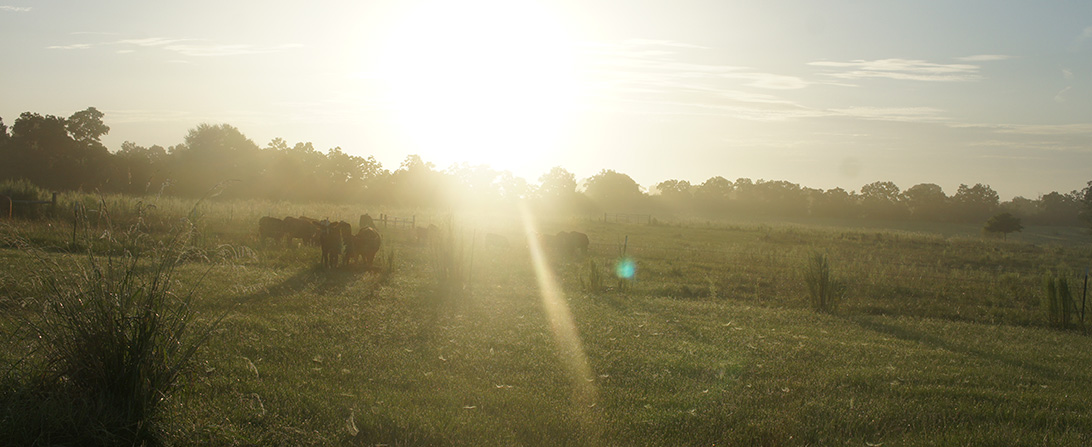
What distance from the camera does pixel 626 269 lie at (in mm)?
19141

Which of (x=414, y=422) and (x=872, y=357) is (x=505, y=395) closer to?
(x=414, y=422)

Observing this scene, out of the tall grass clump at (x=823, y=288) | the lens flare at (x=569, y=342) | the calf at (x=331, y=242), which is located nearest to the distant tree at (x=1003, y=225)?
the tall grass clump at (x=823, y=288)

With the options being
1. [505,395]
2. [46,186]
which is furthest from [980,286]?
[46,186]

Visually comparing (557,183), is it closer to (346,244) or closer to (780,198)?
(780,198)

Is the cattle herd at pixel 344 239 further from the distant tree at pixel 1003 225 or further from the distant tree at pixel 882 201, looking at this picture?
the distant tree at pixel 882 201

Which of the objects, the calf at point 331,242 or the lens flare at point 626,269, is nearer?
the calf at point 331,242

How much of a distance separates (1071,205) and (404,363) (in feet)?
333

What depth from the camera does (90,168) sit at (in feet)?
151

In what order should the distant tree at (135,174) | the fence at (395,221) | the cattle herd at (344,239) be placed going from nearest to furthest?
the cattle herd at (344,239) < the fence at (395,221) < the distant tree at (135,174)

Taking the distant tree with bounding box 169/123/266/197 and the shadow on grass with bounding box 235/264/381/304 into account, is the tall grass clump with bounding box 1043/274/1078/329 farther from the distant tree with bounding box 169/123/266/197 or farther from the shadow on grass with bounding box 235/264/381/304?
the distant tree with bounding box 169/123/266/197

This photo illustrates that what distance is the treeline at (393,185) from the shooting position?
45.0 meters

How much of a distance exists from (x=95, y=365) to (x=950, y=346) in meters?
11.1

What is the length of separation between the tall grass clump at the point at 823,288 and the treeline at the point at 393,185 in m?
27.5

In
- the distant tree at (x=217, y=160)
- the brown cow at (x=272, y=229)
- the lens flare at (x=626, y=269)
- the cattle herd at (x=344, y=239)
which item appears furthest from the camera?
the distant tree at (x=217, y=160)
